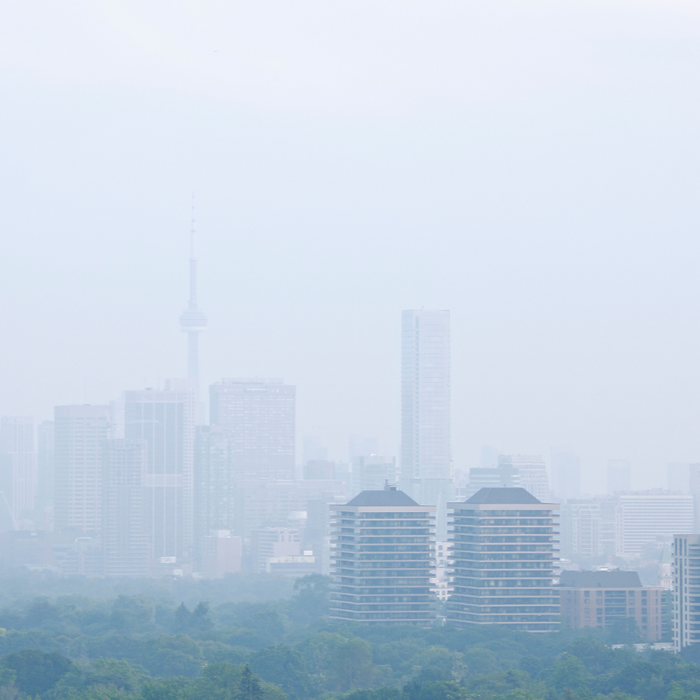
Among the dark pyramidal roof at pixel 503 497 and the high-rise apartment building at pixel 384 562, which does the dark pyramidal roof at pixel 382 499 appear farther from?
the dark pyramidal roof at pixel 503 497

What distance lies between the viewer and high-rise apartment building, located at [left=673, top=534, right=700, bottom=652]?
139750 mm

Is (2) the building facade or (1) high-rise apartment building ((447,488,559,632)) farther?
(2) the building facade

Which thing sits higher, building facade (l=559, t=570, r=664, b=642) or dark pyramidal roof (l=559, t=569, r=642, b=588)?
dark pyramidal roof (l=559, t=569, r=642, b=588)

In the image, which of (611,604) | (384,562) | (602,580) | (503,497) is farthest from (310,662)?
(602,580)

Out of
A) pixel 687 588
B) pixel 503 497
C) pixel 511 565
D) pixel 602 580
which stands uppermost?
pixel 503 497

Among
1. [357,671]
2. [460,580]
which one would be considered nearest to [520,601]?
[460,580]

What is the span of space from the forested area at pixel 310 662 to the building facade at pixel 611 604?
8368 mm

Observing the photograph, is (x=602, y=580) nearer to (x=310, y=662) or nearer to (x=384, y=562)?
(x=384, y=562)

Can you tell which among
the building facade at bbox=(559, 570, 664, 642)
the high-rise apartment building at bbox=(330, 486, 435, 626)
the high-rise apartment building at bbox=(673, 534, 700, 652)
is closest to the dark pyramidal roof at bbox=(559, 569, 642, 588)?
the building facade at bbox=(559, 570, 664, 642)

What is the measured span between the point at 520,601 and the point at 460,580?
22.8 feet

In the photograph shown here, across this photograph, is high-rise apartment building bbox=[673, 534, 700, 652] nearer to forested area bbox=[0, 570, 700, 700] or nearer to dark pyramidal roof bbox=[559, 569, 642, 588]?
forested area bbox=[0, 570, 700, 700]

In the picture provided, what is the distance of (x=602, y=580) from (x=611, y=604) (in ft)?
10.4

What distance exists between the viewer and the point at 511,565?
15550 centimetres

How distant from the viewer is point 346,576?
161625 millimetres
